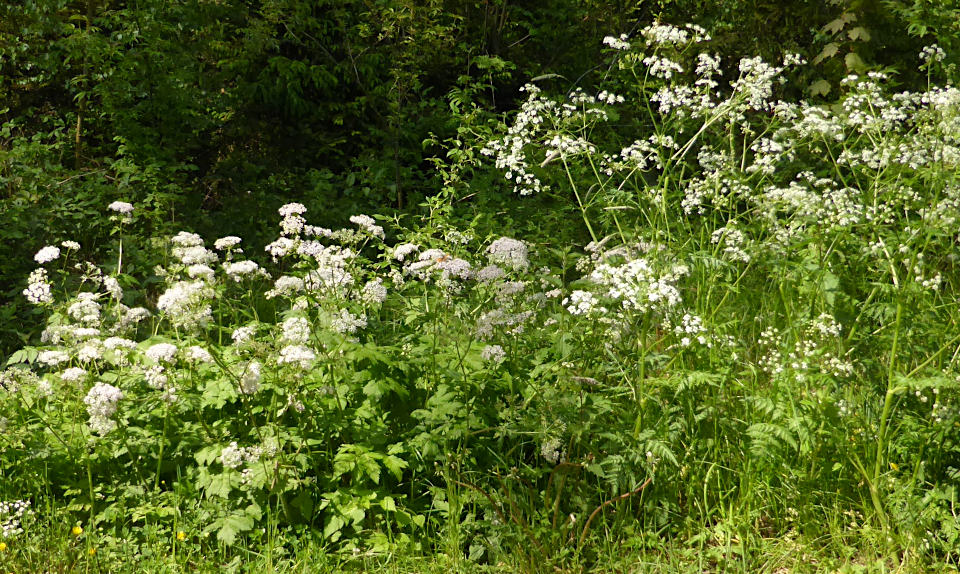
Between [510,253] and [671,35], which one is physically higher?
[671,35]

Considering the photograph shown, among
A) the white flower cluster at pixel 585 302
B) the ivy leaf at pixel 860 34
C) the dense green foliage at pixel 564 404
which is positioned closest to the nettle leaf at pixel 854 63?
the ivy leaf at pixel 860 34

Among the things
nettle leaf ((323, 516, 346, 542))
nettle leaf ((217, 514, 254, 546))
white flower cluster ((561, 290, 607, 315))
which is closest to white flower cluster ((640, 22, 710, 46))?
white flower cluster ((561, 290, 607, 315))

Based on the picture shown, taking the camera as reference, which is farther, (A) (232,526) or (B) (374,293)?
(B) (374,293)

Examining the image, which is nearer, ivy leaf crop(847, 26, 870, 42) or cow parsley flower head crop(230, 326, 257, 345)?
cow parsley flower head crop(230, 326, 257, 345)

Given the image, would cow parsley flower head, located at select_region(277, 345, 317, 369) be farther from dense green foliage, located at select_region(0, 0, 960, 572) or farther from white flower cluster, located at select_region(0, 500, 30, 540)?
white flower cluster, located at select_region(0, 500, 30, 540)

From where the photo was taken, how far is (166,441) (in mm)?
3389

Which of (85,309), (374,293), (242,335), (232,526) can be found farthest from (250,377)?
(85,309)

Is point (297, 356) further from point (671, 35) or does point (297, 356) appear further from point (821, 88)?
point (821, 88)

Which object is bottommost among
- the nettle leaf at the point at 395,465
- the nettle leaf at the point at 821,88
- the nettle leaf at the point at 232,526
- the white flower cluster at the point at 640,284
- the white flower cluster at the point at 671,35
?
the nettle leaf at the point at 821,88

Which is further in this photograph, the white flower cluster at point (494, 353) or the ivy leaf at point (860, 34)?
the ivy leaf at point (860, 34)

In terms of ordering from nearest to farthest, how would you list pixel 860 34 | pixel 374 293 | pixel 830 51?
pixel 374 293 → pixel 860 34 → pixel 830 51

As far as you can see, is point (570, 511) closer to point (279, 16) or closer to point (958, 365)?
point (958, 365)

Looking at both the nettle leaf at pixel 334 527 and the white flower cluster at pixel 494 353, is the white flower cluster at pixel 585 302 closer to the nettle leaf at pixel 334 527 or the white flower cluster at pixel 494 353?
the white flower cluster at pixel 494 353

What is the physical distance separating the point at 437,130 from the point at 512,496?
5580 millimetres
